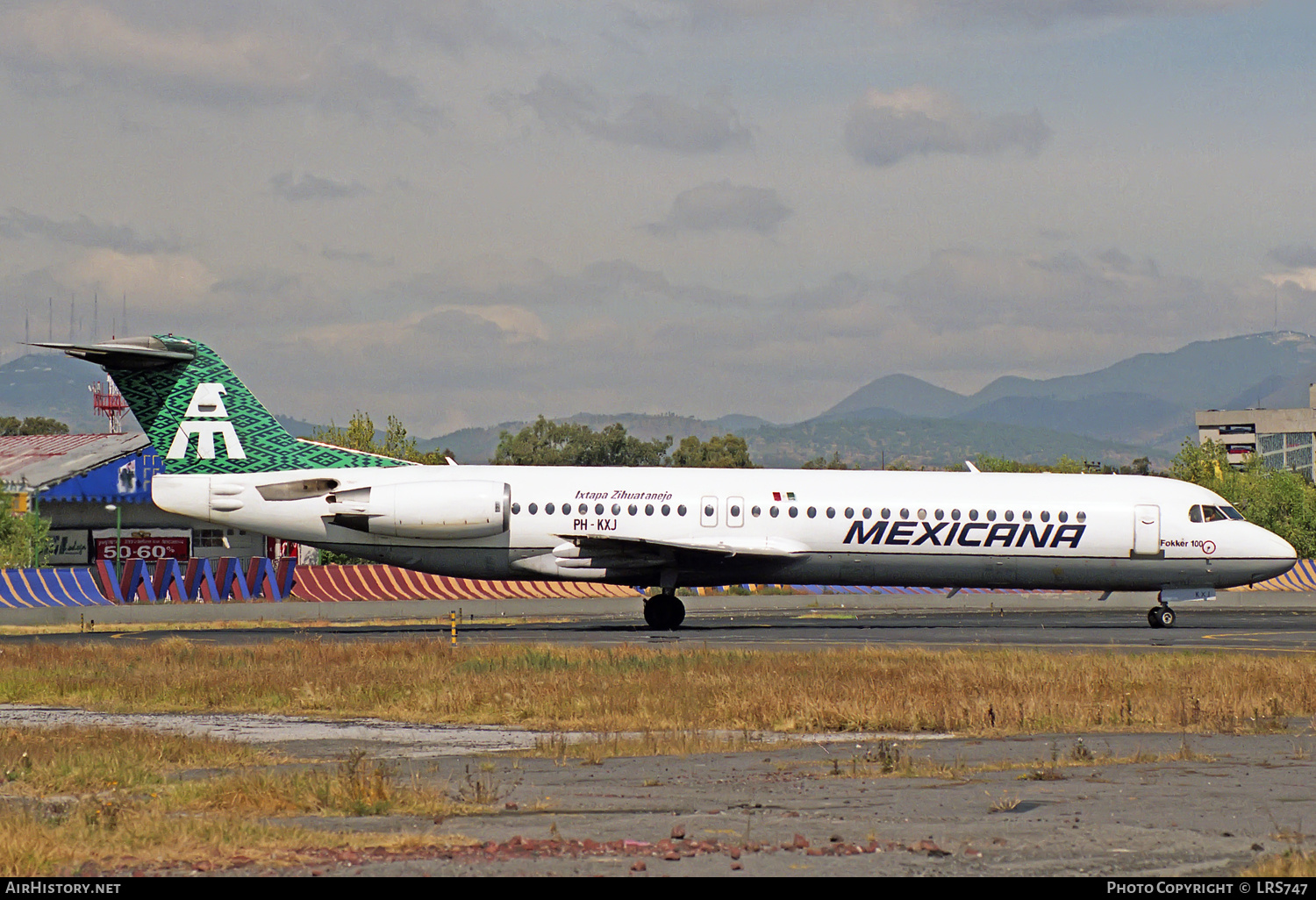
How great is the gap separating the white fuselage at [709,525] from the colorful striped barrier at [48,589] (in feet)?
33.1

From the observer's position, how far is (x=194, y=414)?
3556 centimetres

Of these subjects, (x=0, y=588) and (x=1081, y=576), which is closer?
(x=1081, y=576)

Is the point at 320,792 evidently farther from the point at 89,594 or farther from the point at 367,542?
the point at 89,594

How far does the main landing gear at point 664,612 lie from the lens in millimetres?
36344

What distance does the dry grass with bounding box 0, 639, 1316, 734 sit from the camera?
1798 cm

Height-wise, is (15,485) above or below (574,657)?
above

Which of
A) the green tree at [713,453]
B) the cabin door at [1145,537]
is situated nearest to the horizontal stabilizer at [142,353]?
the cabin door at [1145,537]

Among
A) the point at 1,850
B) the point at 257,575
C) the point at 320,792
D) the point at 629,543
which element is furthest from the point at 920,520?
the point at 1,850

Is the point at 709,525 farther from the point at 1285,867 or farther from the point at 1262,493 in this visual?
the point at 1262,493

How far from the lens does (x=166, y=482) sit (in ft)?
118

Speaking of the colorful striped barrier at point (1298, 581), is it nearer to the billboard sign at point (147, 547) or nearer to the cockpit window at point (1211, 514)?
the cockpit window at point (1211, 514)

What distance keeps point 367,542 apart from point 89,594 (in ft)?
46.4

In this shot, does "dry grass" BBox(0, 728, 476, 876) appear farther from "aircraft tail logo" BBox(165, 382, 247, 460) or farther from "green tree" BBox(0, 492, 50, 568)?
"green tree" BBox(0, 492, 50, 568)

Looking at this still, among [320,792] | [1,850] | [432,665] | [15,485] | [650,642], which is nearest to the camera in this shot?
[1,850]
